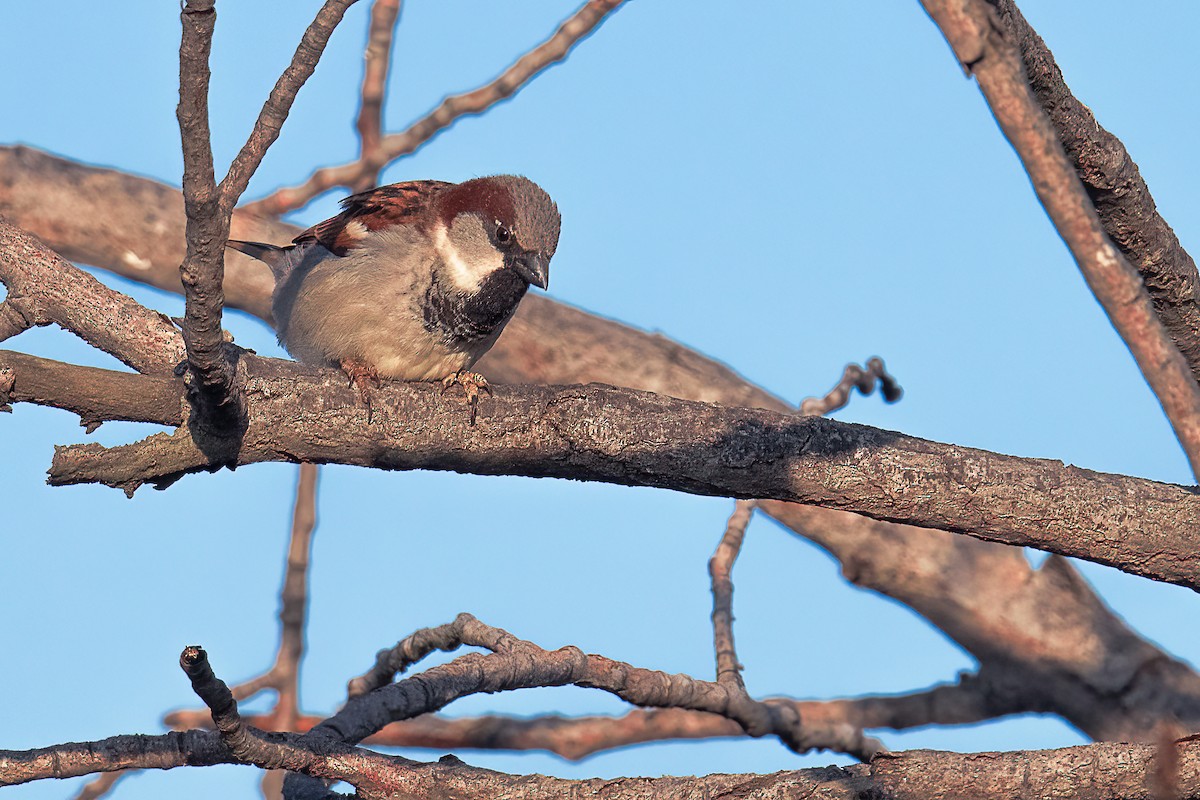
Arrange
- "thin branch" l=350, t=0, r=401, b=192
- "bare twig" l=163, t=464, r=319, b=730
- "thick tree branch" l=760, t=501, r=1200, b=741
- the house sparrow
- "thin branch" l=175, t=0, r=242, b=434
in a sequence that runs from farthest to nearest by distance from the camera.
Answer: "thick tree branch" l=760, t=501, r=1200, b=741, "thin branch" l=350, t=0, r=401, b=192, "bare twig" l=163, t=464, r=319, b=730, the house sparrow, "thin branch" l=175, t=0, r=242, b=434

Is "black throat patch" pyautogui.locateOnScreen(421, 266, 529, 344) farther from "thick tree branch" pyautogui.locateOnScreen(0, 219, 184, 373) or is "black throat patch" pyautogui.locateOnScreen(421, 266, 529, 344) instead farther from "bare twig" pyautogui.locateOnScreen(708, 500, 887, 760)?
"bare twig" pyautogui.locateOnScreen(708, 500, 887, 760)

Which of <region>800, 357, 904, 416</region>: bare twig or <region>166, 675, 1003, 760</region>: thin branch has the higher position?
<region>800, 357, 904, 416</region>: bare twig

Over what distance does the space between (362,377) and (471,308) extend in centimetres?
76

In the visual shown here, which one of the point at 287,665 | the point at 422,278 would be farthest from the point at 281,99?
the point at 287,665

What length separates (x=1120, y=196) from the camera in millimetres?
3537

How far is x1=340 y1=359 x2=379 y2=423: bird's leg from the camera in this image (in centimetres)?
397

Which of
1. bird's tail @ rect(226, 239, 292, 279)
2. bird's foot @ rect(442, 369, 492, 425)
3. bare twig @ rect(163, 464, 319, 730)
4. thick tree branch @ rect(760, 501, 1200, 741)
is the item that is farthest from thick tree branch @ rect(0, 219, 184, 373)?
thick tree branch @ rect(760, 501, 1200, 741)

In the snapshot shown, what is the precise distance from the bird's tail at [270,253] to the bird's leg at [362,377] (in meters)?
1.42

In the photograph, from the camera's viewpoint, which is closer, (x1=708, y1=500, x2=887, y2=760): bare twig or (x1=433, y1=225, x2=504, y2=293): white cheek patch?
(x1=433, y1=225, x2=504, y2=293): white cheek patch

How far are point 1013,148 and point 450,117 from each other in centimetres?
302

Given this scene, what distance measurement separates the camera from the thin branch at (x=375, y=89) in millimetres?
6570

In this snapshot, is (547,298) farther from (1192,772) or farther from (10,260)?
(1192,772)

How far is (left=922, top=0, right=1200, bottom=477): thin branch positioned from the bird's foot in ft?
5.85

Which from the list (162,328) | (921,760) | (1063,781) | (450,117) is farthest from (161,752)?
(450,117)
